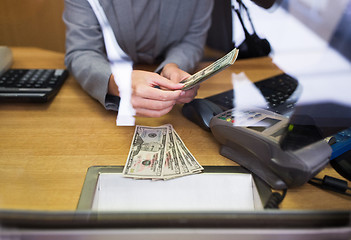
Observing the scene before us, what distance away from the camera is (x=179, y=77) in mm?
727

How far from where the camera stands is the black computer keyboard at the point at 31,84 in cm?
83

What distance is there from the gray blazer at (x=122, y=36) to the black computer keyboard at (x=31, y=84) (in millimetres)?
61

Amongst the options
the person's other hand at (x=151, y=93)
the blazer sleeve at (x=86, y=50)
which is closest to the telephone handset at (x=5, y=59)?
the blazer sleeve at (x=86, y=50)

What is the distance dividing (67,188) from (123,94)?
10.4 inches

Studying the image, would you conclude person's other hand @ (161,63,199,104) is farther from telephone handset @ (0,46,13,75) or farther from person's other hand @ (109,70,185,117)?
telephone handset @ (0,46,13,75)

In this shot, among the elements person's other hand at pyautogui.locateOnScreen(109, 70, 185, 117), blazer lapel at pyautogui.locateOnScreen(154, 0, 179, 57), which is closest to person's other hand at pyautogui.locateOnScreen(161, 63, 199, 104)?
person's other hand at pyautogui.locateOnScreen(109, 70, 185, 117)

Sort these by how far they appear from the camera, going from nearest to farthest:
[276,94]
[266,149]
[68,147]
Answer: [266,149]
[68,147]
[276,94]

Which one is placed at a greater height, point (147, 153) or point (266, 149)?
point (266, 149)

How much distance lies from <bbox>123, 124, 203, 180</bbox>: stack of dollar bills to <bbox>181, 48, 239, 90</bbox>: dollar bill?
0.42 feet

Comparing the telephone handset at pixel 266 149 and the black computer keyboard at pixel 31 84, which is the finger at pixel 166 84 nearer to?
the telephone handset at pixel 266 149

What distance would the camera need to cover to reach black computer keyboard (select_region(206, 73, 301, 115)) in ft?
2.34

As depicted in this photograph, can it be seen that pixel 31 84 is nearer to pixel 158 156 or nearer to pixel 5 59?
pixel 5 59

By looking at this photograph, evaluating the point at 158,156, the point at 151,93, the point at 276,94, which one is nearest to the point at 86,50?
the point at 151,93

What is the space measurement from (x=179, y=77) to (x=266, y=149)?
28 cm
